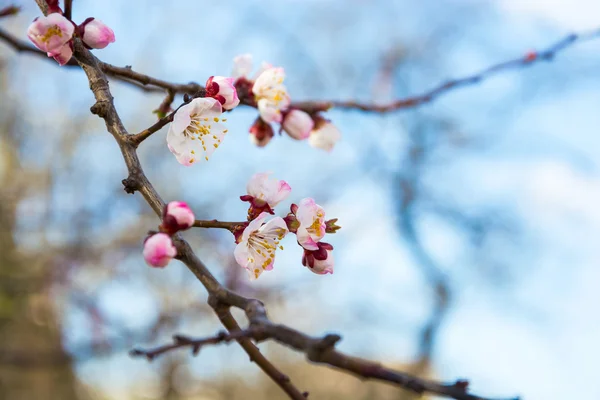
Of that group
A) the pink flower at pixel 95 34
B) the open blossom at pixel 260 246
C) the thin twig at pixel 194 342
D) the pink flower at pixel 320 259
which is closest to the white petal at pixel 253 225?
the open blossom at pixel 260 246

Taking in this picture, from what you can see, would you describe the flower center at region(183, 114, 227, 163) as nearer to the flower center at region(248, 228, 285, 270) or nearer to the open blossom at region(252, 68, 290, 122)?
the flower center at region(248, 228, 285, 270)

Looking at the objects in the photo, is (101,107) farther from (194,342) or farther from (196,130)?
(194,342)

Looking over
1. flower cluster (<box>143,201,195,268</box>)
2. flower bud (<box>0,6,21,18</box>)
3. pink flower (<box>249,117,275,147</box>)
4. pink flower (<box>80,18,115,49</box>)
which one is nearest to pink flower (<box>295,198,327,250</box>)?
flower cluster (<box>143,201,195,268</box>)

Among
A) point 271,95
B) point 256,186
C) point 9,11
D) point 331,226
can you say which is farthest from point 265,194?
point 9,11

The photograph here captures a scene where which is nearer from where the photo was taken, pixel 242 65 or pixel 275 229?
pixel 275 229

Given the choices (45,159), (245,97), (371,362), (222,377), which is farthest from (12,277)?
(371,362)

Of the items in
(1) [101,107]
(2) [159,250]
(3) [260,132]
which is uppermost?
(3) [260,132]
